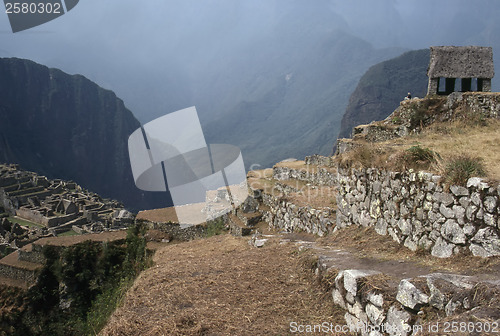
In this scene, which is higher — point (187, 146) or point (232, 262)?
point (187, 146)

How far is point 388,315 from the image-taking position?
3.78 metres

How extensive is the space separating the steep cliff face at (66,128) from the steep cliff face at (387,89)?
60959 millimetres

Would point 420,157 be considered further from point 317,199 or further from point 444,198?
point 317,199

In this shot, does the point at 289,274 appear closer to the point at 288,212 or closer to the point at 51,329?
the point at 288,212

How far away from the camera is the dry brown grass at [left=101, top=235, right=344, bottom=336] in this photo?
4711 millimetres

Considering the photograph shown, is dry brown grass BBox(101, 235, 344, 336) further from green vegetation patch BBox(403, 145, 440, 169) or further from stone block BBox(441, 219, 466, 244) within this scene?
green vegetation patch BBox(403, 145, 440, 169)

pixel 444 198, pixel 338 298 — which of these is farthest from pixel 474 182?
pixel 338 298

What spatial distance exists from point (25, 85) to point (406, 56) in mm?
104491

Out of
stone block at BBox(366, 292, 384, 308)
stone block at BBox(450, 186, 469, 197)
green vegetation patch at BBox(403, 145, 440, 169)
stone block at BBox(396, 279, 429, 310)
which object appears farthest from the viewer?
green vegetation patch at BBox(403, 145, 440, 169)

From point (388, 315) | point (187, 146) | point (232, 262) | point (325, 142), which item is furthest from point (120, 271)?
point (325, 142)

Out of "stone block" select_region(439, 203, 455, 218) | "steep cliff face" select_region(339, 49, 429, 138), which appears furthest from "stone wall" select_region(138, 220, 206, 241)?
"steep cliff face" select_region(339, 49, 429, 138)

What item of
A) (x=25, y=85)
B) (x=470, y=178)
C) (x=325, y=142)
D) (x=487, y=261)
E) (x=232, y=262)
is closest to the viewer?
(x=487, y=261)

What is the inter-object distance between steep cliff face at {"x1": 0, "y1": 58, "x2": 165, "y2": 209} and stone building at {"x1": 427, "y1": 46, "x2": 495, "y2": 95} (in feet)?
293

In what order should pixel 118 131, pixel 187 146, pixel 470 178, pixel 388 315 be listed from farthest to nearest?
pixel 118 131 → pixel 187 146 → pixel 470 178 → pixel 388 315
